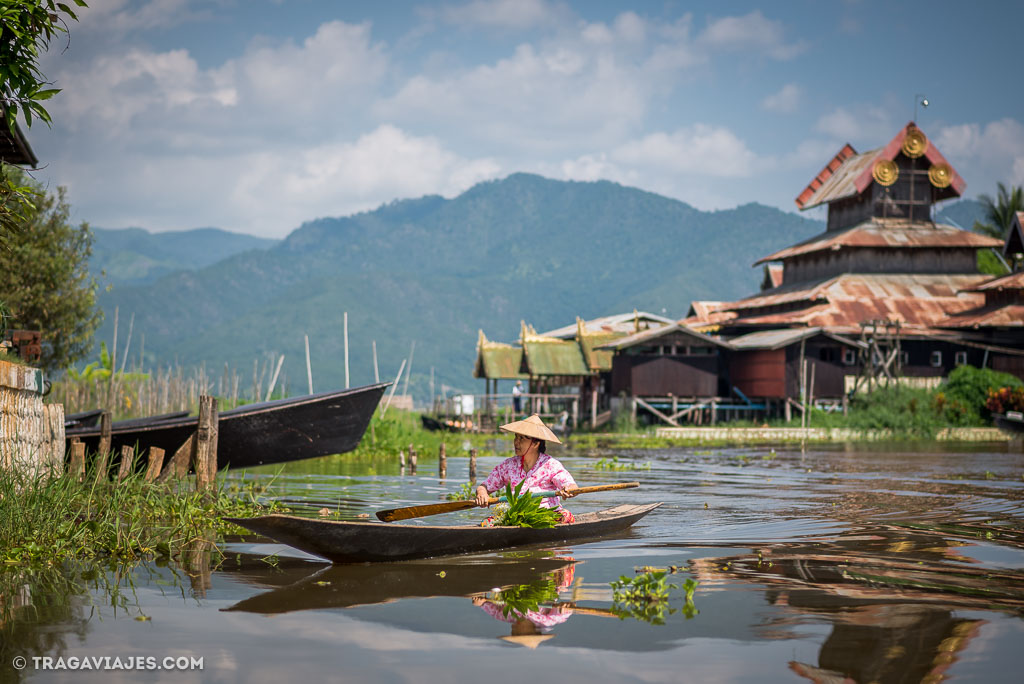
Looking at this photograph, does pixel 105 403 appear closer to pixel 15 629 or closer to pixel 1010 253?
pixel 15 629

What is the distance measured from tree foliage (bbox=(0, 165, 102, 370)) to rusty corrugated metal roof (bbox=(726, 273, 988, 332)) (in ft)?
88.9

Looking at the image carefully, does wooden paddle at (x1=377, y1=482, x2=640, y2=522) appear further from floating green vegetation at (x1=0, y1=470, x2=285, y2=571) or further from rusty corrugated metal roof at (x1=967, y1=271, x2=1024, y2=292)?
rusty corrugated metal roof at (x1=967, y1=271, x2=1024, y2=292)

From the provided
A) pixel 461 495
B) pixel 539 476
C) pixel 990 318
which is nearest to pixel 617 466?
pixel 461 495

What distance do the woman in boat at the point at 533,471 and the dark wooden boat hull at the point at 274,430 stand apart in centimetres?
548

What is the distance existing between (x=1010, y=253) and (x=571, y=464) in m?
28.4

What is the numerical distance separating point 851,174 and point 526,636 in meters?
49.9

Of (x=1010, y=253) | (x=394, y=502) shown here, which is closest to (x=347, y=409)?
(x=394, y=502)

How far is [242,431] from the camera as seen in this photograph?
50.0ft

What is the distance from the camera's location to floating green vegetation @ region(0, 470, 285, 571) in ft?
30.2

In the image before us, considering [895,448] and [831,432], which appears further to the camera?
[831,432]

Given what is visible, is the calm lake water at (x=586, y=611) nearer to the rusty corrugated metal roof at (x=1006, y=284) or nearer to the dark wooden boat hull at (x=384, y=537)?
the dark wooden boat hull at (x=384, y=537)

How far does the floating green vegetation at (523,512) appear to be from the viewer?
1020 cm

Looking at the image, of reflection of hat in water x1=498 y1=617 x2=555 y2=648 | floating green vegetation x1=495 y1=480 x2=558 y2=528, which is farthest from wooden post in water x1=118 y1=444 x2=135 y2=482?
reflection of hat in water x1=498 y1=617 x2=555 y2=648

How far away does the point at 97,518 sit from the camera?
10.6 meters
